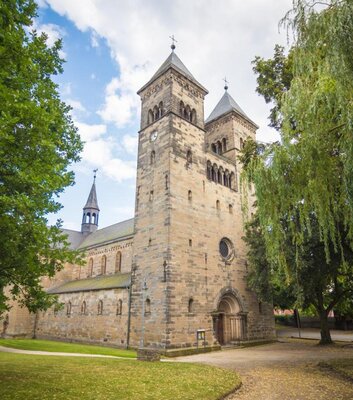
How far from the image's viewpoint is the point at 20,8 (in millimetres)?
8898

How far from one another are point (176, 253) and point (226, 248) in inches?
246

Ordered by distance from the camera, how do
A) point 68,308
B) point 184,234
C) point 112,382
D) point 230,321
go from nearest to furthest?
point 112,382
point 184,234
point 230,321
point 68,308

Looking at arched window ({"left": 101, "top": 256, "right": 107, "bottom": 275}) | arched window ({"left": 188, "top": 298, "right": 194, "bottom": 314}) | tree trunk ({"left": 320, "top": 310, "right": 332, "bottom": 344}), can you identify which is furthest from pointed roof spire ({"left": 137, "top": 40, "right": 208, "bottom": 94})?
tree trunk ({"left": 320, "top": 310, "right": 332, "bottom": 344})

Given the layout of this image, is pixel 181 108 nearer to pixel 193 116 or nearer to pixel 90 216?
pixel 193 116

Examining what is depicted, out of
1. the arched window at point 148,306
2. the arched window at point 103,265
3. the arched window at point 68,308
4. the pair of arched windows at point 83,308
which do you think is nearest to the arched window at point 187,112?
the arched window at point 148,306

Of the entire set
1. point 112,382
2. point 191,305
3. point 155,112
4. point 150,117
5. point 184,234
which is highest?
point 155,112

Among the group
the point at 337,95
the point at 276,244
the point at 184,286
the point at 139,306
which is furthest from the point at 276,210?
the point at 139,306

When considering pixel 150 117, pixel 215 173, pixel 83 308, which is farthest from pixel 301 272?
pixel 83 308

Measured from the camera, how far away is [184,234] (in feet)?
70.6

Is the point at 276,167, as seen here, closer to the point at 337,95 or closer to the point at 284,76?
the point at 337,95

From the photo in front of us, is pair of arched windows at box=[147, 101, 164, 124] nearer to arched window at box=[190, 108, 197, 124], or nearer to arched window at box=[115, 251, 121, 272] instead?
arched window at box=[190, 108, 197, 124]

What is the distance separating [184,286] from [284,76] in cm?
1340

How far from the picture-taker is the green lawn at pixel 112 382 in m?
7.76

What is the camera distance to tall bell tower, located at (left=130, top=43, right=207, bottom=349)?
1964cm
